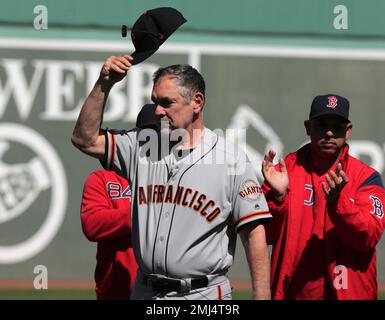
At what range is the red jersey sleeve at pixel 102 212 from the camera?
596cm

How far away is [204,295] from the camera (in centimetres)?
507

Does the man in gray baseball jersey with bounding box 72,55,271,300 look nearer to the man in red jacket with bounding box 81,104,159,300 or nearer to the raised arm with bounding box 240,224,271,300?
the raised arm with bounding box 240,224,271,300

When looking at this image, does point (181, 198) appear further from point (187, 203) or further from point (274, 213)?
point (274, 213)

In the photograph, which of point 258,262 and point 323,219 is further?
point 323,219

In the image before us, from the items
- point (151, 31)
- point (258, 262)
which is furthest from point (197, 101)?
point (258, 262)

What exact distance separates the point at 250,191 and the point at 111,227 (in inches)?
45.9

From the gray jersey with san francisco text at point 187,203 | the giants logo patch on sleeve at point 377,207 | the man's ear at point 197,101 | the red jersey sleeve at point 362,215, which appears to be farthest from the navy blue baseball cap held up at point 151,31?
the giants logo patch on sleeve at point 377,207

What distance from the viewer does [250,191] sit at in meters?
5.16

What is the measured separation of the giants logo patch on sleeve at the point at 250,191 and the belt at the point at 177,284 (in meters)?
0.49

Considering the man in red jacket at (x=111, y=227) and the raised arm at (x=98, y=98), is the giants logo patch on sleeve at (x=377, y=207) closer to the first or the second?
the man in red jacket at (x=111, y=227)

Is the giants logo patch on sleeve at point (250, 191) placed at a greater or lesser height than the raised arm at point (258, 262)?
greater

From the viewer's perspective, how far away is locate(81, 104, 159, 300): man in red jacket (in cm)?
598

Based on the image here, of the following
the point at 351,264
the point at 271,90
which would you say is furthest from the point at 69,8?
the point at 351,264

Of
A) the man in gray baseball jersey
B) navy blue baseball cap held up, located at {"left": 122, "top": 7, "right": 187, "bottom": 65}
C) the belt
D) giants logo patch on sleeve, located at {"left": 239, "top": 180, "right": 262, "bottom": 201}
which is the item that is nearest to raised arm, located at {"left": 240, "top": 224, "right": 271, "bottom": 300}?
the man in gray baseball jersey
